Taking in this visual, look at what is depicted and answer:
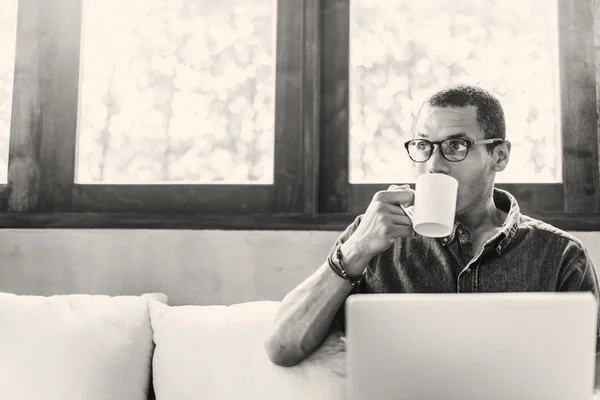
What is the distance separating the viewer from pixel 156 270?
192 cm

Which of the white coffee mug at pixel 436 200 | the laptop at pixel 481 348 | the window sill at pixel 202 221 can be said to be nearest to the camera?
the laptop at pixel 481 348

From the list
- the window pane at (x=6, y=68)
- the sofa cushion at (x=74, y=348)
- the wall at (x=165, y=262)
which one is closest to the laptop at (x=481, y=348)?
the sofa cushion at (x=74, y=348)

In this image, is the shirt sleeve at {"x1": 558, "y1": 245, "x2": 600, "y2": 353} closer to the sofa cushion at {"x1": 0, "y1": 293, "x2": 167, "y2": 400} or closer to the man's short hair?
the man's short hair

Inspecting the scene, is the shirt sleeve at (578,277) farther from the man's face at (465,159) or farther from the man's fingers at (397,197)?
the man's fingers at (397,197)

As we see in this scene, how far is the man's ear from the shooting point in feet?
5.10

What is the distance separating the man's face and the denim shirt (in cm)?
8

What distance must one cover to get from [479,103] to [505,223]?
12.0 inches

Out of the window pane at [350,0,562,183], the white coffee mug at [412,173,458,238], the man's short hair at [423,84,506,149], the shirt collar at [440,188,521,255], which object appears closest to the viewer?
the white coffee mug at [412,173,458,238]

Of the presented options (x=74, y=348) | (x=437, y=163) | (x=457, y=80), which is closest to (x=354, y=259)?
(x=437, y=163)

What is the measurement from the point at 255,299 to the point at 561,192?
38.3 inches

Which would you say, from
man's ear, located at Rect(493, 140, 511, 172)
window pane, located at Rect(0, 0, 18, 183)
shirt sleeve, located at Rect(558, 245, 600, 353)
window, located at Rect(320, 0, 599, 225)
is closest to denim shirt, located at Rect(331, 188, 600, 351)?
shirt sleeve, located at Rect(558, 245, 600, 353)

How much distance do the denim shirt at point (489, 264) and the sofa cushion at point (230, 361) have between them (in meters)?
0.12

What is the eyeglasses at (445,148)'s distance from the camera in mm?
1480

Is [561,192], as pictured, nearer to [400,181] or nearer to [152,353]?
[400,181]
